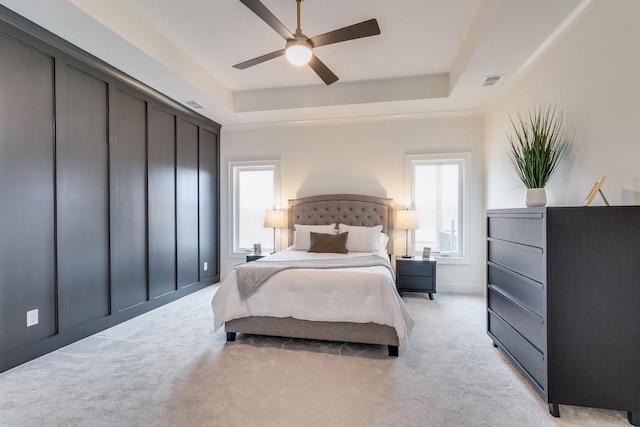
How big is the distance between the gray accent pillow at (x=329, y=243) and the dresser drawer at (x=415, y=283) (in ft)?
3.25

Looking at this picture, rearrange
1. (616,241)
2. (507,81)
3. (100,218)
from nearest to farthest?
1. (616,241)
2. (100,218)
3. (507,81)

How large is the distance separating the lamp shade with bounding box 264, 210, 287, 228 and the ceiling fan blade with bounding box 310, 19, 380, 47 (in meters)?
2.87

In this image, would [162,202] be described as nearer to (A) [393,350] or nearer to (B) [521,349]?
(A) [393,350]

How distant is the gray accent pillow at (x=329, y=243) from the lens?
13.3 ft

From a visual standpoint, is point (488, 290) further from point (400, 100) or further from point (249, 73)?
point (249, 73)

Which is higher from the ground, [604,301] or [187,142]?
[187,142]

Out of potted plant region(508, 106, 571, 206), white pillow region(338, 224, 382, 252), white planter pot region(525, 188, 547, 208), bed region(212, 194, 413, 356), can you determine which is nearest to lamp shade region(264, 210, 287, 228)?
white pillow region(338, 224, 382, 252)

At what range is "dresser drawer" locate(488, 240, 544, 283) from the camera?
1933mm

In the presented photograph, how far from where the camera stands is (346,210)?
15.8 feet

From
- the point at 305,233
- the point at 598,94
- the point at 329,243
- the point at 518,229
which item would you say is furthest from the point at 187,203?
→ the point at 598,94

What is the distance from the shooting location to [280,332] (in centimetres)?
277

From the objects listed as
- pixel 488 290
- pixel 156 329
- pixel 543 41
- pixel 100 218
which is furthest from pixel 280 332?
pixel 543 41

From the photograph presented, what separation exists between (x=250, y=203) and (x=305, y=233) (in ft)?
4.85

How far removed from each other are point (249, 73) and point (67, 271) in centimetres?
303
